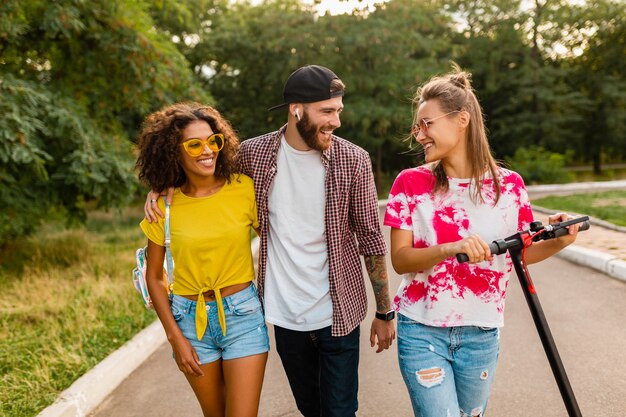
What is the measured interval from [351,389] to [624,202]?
1371 centimetres

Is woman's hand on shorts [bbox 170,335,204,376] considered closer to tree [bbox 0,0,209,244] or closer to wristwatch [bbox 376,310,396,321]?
wristwatch [bbox 376,310,396,321]

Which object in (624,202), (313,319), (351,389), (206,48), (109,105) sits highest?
(206,48)

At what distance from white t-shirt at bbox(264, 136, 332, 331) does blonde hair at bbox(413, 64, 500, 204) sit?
1.92ft

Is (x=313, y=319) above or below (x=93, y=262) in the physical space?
above

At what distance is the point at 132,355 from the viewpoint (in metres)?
5.26

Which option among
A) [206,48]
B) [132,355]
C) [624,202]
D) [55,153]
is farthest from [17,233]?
[206,48]

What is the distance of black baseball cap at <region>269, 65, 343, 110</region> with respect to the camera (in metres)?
2.73

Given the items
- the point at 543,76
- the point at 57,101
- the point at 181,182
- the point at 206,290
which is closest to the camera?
the point at 206,290

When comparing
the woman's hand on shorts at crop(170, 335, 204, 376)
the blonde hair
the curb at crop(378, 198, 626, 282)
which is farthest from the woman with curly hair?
the curb at crop(378, 198, 626, 282)

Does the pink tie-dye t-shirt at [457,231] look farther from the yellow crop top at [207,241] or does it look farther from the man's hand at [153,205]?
the man's hand at [153,205]

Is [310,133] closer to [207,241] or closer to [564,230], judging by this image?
[207,241]

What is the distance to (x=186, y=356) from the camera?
2684mm

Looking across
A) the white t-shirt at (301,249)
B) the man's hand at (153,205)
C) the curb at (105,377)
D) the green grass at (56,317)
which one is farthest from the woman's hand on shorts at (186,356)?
the green grass at (56,317)

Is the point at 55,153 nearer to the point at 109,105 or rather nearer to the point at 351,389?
the point at 109,105
